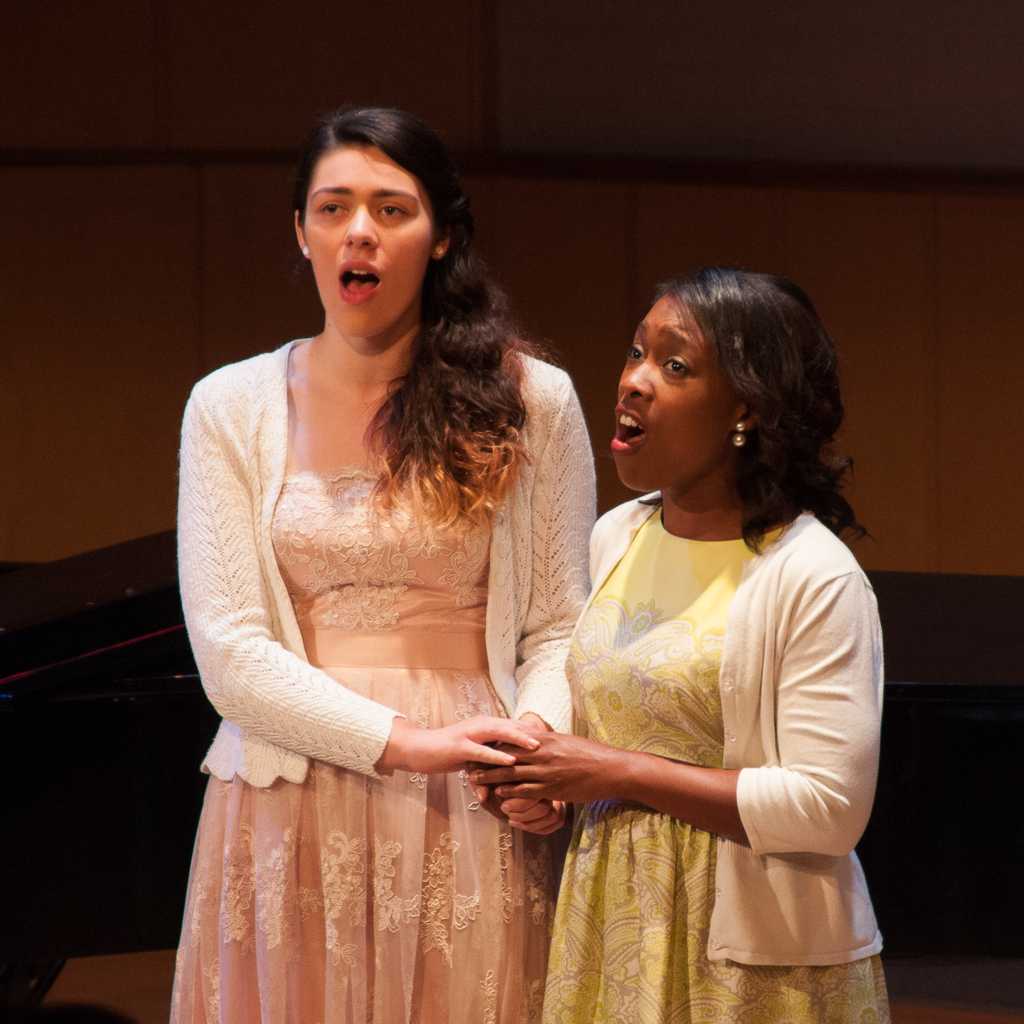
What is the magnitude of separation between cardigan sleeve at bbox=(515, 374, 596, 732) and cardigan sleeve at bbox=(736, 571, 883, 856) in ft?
1.41

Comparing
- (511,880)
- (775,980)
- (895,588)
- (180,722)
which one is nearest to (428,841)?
(511,880)

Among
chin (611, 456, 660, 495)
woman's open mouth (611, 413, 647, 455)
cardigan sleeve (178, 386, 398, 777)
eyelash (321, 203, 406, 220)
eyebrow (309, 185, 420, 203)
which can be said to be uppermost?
eyebrow (309, 185, 420, 203)

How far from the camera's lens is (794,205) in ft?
16.9

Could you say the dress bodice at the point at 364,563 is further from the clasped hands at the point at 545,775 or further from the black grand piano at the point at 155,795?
the black grand piano at the point at 155,795

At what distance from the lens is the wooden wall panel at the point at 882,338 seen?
5172 mm

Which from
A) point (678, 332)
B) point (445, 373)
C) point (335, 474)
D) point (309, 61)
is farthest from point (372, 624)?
point (309, 61)

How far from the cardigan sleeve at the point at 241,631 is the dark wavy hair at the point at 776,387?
51cm

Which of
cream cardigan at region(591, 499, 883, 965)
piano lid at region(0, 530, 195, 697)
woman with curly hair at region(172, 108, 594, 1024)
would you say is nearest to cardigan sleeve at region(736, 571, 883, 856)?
cream cardigan at region(591, 499, 883, 965)

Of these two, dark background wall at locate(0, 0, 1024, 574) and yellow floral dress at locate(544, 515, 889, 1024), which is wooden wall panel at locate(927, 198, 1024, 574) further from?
yellow floral dress at locate(544, 515, 889, 1024)

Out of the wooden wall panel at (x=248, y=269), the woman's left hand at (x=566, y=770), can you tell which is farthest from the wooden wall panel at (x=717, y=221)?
the woman's left hand at (x=566, y=770)

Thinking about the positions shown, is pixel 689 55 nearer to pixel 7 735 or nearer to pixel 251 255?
pixel 251 255

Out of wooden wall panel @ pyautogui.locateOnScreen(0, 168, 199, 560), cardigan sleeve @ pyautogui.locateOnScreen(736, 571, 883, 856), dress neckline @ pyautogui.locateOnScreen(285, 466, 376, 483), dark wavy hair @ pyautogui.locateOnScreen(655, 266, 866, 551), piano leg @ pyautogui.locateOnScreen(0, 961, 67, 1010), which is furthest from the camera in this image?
wooden wall panel @ pyautogui.locateOnScreen(0, 168, 199, 560)

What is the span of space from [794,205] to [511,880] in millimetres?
3703

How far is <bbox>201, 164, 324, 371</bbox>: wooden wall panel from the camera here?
17.0 ft
